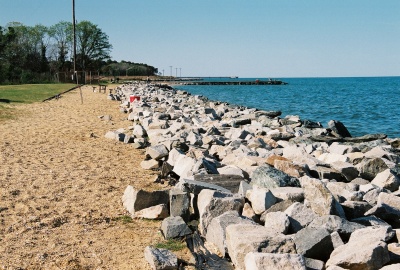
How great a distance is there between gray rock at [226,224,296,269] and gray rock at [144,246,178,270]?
0.46 m

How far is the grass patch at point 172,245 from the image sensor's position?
12.5 feet

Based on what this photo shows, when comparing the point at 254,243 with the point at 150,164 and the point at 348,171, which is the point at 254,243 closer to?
the point at 348,171

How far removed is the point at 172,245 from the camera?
3881 mm

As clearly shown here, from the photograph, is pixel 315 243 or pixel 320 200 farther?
A: pixel 320 200

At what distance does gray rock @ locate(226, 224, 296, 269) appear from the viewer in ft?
10.4

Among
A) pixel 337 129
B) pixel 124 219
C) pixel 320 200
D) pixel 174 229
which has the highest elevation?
pixel 320 200

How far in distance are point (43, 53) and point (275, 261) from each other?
62.5 meters

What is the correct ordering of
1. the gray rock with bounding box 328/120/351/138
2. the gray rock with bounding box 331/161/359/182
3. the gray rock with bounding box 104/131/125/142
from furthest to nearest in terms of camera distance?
the gray rock with bounding box 328/120/351/138, the gray rock with bounding box 104/131/125/142, the gray rock with bounding box 331/161/359/182

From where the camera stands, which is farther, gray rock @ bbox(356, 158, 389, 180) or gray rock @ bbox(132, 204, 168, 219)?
gray rock @ bbox(356, 158, 389, 180)

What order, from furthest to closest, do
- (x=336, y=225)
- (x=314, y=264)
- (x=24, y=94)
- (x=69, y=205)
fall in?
(x=24, y=94) < (x=69, y=205) < (x=336, y=225) < (x=314, y=264)

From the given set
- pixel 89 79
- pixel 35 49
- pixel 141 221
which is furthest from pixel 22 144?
pixel 35 49

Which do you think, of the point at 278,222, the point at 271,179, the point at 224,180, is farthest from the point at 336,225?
the point at 224,180

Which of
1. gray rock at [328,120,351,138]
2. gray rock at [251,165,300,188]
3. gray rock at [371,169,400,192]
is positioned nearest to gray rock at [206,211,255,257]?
gray rock at [251,165,300,188]

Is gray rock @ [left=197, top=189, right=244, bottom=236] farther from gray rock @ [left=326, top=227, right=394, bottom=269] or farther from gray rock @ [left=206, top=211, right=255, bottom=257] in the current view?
gray rock @ [left=326, top=227, right=394, bottom=269]
